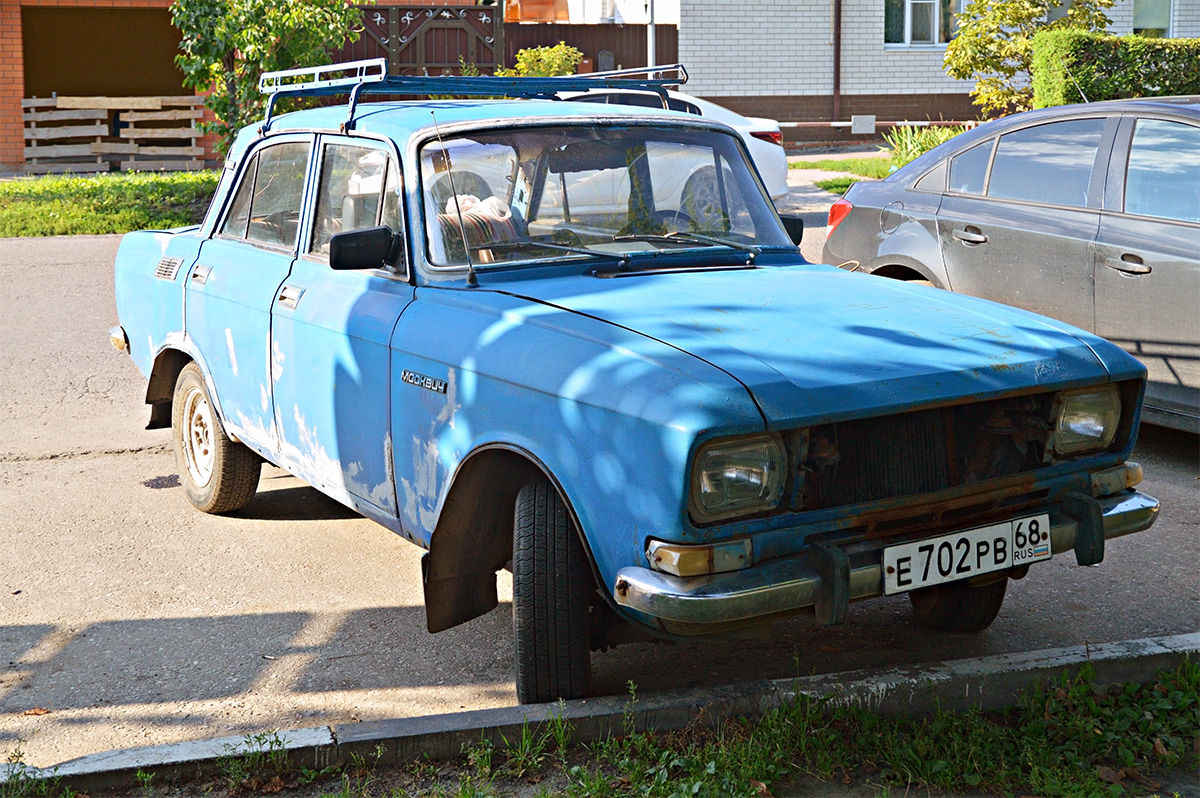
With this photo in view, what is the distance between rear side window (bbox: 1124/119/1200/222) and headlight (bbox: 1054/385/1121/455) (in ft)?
8.65

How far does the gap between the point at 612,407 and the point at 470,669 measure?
1.43 meters

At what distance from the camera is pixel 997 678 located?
12.5ft

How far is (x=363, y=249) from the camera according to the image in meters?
4.27

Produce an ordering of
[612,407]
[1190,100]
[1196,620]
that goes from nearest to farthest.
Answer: [612,407] → [1196,620] → [1190,100]

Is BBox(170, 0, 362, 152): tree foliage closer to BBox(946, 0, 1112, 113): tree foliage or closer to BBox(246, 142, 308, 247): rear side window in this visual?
BBox(946, 0, 1112, 113): tree foliage

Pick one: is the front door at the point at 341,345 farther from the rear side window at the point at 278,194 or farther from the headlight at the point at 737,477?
the headlight at the point at 737,477

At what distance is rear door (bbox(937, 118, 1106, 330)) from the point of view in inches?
253

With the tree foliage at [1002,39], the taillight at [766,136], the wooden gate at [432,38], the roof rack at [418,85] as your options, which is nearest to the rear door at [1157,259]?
the roof rack at [418,85]

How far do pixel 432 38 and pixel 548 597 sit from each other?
75.7 ft

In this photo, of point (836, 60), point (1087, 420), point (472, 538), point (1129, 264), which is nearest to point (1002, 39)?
point (836, 60)

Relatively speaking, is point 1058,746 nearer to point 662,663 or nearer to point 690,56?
point 662,663

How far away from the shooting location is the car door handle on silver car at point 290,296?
477 centimetres

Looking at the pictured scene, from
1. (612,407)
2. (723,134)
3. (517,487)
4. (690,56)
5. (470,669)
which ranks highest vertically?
(690,56)

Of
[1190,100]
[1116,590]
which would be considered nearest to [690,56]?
[1190,100]
